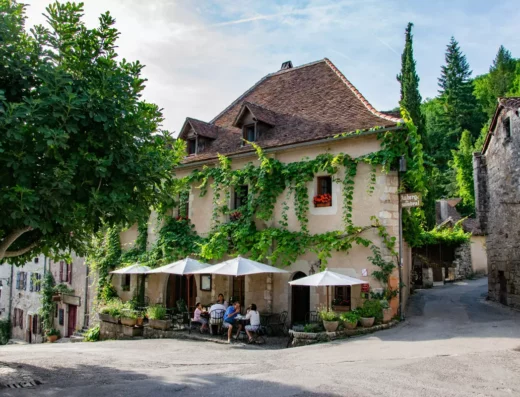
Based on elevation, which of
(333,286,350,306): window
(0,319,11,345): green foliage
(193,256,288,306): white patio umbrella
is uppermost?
(193,256,288,306): white patio umbrella

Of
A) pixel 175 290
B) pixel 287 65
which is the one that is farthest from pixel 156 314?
pixel 287 65

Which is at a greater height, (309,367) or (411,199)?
(411,199)

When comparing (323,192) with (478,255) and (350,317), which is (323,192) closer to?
(350,317)

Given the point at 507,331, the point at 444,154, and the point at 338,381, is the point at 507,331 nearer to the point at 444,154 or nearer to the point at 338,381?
the point at 338,381

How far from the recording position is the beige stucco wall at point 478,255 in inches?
1387

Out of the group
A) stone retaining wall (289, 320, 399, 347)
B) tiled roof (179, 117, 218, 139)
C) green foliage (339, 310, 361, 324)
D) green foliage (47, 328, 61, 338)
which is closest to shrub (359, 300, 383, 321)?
green foliage (339, 310, 361, 324)

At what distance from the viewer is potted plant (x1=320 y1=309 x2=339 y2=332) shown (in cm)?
1227

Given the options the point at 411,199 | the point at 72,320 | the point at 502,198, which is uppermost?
the point at 502,198

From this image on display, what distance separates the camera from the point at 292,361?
9781 mm

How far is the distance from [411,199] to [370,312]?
359 cm

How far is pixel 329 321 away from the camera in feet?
40.5

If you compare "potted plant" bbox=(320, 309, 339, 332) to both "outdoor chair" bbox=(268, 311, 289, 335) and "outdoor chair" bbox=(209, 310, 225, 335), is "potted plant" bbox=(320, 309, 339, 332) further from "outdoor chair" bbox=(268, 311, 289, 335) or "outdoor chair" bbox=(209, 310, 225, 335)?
"outdoor chair" bbox=(209, 310, 225, 335)

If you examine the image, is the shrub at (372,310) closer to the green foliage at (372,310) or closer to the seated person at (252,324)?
the green foliage at (372,310)

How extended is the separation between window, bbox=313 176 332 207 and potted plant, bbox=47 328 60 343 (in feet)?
56.1
